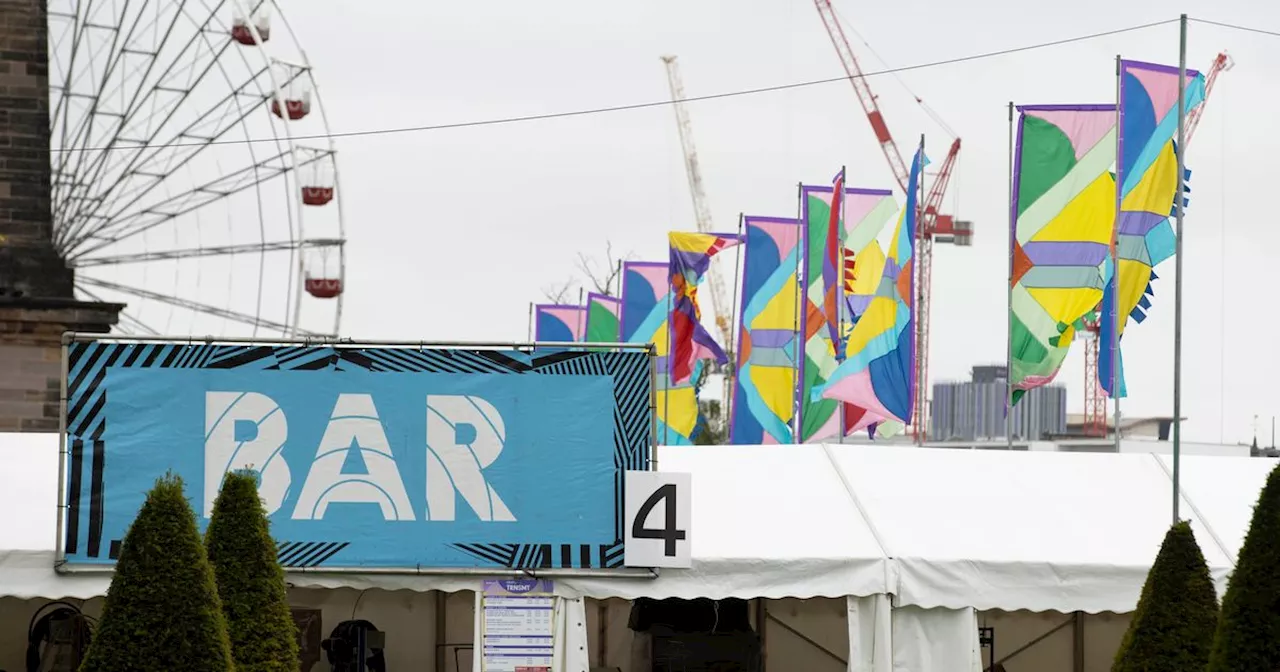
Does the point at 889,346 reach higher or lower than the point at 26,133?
lower

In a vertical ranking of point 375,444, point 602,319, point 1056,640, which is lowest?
point 1056,640

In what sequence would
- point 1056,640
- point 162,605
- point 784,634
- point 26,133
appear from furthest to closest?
point 26,133 < point 1056,640 < point 784,634 < point 162,605

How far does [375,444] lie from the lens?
651 inches

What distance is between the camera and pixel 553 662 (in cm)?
1641

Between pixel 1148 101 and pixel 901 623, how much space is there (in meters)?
10.3

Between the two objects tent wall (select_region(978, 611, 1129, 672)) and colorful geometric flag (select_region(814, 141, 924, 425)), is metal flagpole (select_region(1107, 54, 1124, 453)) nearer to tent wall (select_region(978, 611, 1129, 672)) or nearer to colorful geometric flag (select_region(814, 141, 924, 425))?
tent wall (select_region(978, 611, 1129, 672))

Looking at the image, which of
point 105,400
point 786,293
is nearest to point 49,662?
point 105,400

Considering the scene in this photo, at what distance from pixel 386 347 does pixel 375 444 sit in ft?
2.81

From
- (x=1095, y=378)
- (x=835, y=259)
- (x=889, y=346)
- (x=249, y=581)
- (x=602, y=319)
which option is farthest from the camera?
(x=1095, y=378)

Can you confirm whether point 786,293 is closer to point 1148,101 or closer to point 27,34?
point 1148,101

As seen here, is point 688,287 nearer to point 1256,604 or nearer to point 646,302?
point 646,302

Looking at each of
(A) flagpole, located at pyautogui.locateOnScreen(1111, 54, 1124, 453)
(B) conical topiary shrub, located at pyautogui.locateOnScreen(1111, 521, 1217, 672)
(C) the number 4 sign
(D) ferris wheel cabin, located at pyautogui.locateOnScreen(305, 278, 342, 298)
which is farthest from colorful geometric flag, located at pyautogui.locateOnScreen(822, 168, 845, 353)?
(B) conical topiary shrub, located at pyautogui.locateOnScreen(1111, 521, 1217, 672)

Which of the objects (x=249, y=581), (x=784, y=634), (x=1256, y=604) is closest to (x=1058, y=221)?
(x=784, y=634)

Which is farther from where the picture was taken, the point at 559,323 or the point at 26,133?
the point at 559,323
